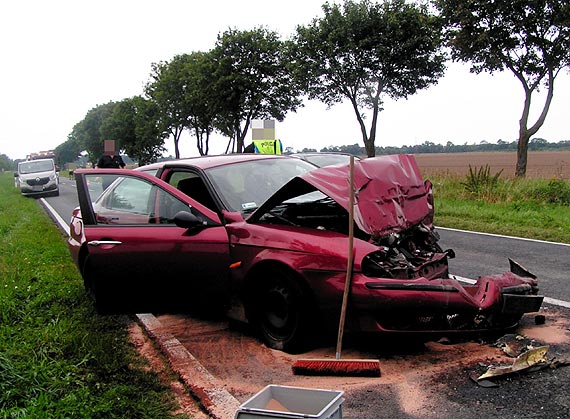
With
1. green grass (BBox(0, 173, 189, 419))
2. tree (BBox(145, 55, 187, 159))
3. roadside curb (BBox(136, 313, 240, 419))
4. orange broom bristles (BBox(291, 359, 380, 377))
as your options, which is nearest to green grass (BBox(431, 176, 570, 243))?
orange broom bristles (BBox(291, 359, 380, 377))

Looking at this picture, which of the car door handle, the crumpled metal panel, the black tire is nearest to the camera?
the black tire

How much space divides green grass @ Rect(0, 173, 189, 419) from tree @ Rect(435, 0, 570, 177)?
55.4 ft

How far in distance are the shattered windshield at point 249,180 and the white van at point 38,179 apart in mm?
26910

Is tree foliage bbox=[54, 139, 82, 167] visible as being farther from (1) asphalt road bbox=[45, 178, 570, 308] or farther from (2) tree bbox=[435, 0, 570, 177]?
(1) asphalt road bbox=[45, 178, 570, 308]

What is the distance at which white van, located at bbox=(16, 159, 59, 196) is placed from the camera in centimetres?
2973

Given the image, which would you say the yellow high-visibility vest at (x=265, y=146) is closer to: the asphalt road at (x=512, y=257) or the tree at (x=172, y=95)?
the asphalt road at (x=512, y=257)

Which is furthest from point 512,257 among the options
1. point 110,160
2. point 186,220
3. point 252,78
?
point 252,78

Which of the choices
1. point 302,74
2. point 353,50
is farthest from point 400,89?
point 302,74

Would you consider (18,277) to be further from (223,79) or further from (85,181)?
(223,79)

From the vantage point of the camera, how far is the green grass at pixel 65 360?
338 cm

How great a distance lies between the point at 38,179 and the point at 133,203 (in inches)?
1059

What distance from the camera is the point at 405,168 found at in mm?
5297

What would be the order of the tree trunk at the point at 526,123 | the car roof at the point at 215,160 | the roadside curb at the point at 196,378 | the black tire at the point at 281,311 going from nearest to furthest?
the roadside curb at the point at 196,378, the black tire at the point at 281,311, the car roof at the point at 215,160, the tree trunk at the point at 526,123

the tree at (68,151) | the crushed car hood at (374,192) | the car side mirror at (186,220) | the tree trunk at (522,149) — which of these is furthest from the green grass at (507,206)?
the tree at (68,151)
